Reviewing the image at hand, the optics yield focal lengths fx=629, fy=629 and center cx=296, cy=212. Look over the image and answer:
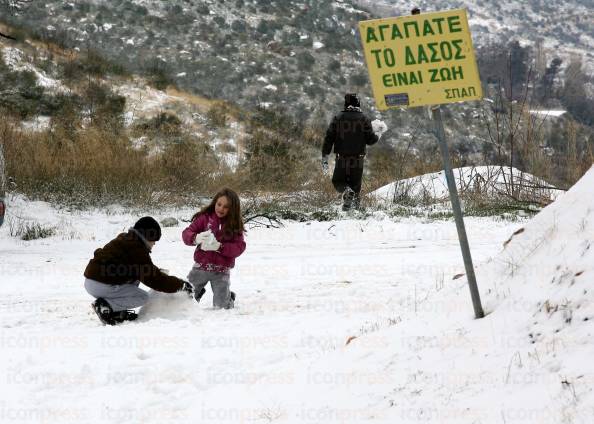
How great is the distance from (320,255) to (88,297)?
305 cm

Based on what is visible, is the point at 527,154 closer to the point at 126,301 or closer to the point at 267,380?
the point at 126,301

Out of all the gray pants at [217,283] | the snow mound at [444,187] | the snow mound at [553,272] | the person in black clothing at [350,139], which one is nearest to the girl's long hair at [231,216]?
the gray pants at [217,283]

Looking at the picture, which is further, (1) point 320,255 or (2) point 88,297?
(1) point 320,255

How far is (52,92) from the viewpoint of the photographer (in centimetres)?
2062

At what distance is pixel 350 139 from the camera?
406 inches

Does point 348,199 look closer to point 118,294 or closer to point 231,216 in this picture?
point 231,216

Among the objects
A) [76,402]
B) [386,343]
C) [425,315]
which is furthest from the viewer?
[425,315]

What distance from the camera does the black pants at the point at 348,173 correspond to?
34.0 ft

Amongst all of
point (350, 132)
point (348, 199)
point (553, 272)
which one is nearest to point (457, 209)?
point (553, 272)

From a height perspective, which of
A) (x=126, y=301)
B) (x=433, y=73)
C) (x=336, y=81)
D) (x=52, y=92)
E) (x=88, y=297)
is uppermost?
(x=433, y=73)

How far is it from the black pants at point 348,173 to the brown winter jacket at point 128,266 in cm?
591

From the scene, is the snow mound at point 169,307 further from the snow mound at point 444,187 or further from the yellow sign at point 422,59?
the snow mound at point 444,187

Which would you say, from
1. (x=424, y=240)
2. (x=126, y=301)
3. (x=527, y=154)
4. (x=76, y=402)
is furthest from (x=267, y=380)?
(x=527, y=154)

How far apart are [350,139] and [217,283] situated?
5.58m
